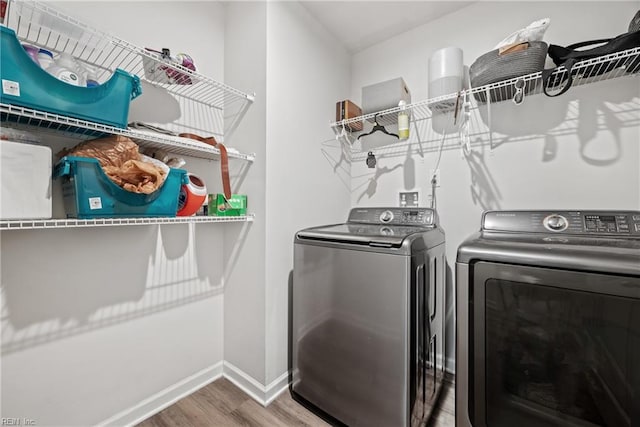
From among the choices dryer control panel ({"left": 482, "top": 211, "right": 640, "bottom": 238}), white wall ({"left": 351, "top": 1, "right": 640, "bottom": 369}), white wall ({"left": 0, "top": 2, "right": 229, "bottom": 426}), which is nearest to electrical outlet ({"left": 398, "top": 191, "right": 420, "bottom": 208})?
white wall ({"left": 351, "top": 1, "right": 640, "bottom": 369})

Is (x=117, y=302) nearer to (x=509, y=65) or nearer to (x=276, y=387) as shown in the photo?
(x=276, y=387)

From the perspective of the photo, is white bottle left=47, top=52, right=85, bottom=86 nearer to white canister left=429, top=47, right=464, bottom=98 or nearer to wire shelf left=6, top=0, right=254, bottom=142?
wire shelf left=6, top=0, right=254, bottom=142

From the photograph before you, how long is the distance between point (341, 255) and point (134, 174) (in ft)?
3.12

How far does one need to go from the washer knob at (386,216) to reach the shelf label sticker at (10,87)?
1.71m

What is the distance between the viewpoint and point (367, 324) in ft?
3.96

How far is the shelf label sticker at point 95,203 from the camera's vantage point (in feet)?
3.12

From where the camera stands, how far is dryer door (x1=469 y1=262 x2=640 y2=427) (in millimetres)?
800

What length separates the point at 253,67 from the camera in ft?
5.12

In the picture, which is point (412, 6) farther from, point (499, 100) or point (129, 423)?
point (129, 423)

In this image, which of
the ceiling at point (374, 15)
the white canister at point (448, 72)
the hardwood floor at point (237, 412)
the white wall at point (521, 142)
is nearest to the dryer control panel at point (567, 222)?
the white wall at point (521, 142)

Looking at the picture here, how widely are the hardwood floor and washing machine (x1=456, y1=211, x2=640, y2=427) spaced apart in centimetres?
56

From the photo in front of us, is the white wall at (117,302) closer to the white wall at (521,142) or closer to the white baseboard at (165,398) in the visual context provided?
the white baseboard at (165,398)

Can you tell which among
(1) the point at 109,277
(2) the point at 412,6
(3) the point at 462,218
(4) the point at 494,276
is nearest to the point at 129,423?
(1) the point at 109,277

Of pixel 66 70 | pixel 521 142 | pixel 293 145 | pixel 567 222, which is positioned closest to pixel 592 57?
pixel 521 142
